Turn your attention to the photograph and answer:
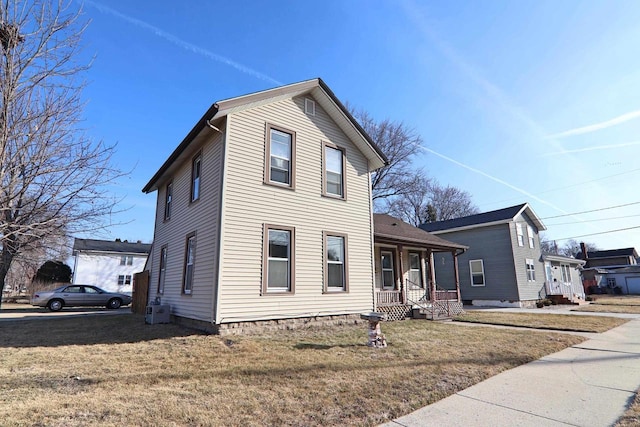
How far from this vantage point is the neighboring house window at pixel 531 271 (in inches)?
891

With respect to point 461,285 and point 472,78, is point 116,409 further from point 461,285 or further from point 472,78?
point 461,285

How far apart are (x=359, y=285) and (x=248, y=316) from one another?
4.14m

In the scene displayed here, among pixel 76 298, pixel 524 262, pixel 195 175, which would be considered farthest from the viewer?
pixel 524 262

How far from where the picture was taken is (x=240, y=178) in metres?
9.08

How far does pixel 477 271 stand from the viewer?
22734 mm

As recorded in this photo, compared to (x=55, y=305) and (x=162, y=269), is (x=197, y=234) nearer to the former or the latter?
(x=162, y=269)

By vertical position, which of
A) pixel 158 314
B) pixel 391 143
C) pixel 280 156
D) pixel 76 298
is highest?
pixel 391 143

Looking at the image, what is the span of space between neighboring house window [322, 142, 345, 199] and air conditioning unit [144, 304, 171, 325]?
635 cm

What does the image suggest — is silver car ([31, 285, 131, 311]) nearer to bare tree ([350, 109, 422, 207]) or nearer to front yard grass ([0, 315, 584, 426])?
front yard grass ([0, 315, 584, 426])

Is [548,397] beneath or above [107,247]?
beneath

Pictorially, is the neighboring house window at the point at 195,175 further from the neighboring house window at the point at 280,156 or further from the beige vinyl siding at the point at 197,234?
the neighboring house window at the point at 280,156

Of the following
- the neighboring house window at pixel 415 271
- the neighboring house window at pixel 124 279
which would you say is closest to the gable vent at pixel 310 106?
the neighboring house window at pixel 415 271

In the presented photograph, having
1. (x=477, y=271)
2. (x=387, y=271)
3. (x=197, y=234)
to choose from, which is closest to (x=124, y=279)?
(x=197, y=234)

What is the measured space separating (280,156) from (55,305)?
677 inches
